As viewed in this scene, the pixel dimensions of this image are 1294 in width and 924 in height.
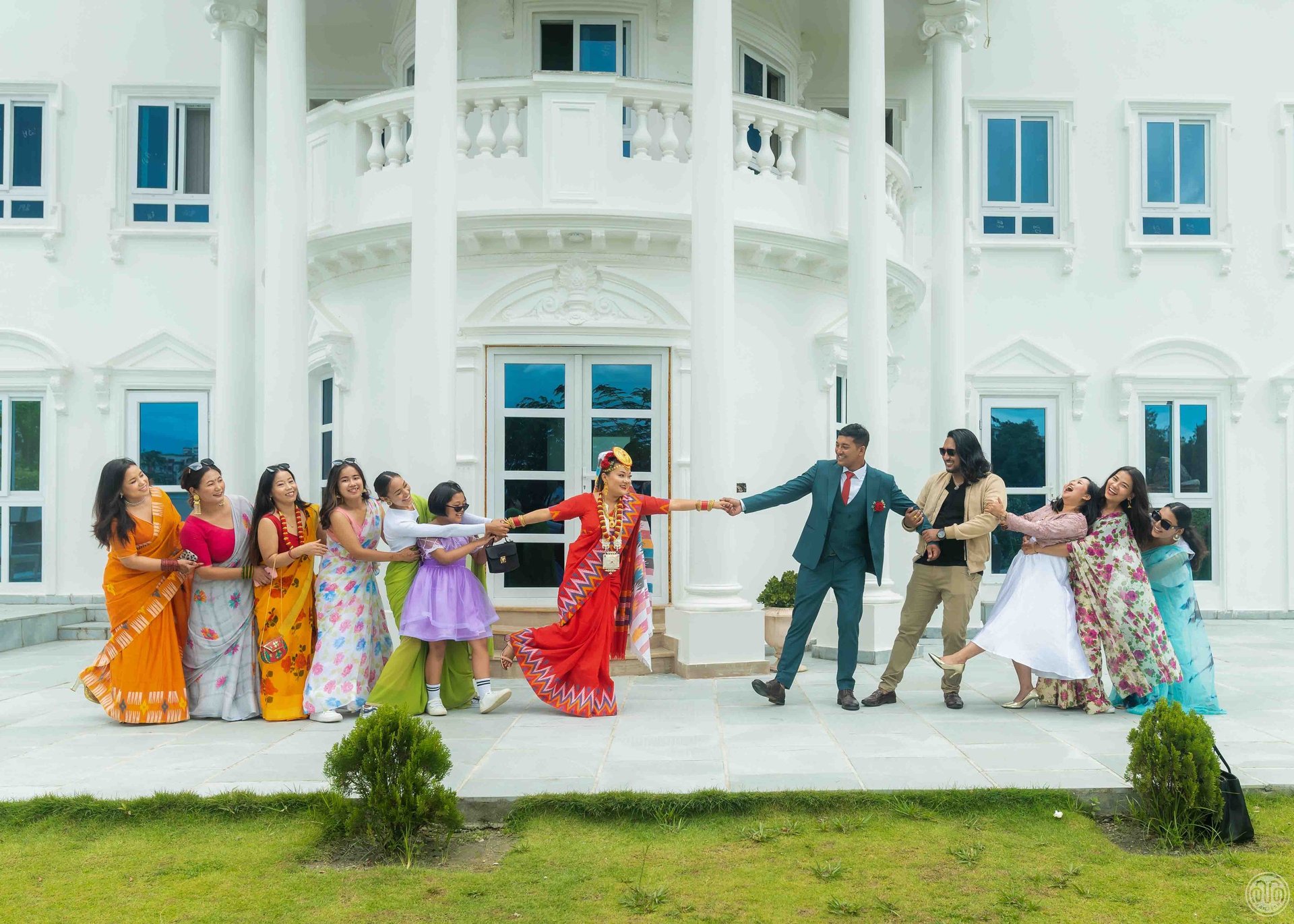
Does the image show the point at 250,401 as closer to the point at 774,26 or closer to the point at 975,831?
the point at 774,26

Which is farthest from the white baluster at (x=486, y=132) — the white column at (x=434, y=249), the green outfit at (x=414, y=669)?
the green outfit at (x=414, y=669)

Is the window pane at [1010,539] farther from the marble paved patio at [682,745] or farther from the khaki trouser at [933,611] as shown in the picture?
the khaki trouser at [933,611]

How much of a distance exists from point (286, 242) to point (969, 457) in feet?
20.1

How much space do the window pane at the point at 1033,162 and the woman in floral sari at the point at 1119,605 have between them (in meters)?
6.62

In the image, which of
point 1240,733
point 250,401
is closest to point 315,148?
point 250,401

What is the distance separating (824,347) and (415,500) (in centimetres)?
486

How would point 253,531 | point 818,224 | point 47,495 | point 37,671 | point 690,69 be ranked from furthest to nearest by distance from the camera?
point 47,495 → point 690,69 → point 818,224 → point 37,671 → point 253,531

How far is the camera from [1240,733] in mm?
6336

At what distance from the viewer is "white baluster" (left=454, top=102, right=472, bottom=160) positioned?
9445 millimetres

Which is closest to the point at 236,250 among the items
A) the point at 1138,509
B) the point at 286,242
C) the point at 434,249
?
the point at 286,242

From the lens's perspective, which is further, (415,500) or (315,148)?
(315,148)

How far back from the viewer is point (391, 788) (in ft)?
14.3

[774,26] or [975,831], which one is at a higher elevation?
[774,26]

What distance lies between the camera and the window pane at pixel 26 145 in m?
12.1
